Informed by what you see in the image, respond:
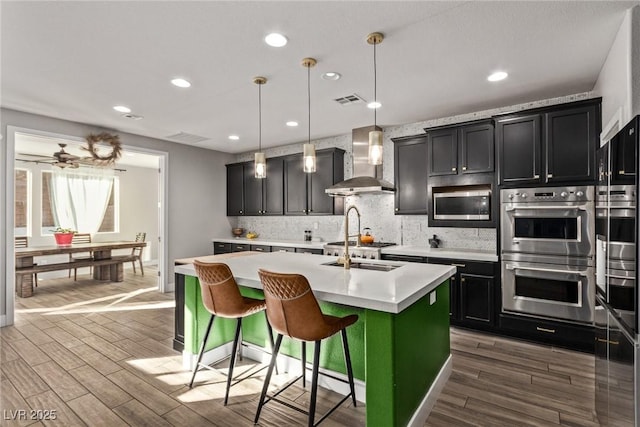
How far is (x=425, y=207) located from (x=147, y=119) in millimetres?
3973

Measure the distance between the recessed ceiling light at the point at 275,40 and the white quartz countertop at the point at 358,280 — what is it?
1.74 meters

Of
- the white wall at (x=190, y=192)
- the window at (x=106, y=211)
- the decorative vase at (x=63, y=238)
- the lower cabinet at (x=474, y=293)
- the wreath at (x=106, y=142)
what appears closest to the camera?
the lower cabinet at (x=474, y=293)

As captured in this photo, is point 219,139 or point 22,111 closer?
point 22,111

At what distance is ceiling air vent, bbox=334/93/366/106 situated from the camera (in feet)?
12.0

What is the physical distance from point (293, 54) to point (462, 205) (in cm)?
266

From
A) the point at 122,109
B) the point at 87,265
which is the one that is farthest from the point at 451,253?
the point at 87,265

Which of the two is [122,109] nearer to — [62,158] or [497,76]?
[62,158]

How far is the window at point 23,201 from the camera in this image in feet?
22.4

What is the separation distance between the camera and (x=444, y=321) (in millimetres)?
2689

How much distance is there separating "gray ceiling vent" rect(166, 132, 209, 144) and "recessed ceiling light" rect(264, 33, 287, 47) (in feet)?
10.8

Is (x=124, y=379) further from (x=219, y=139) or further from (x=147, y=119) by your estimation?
(x=219, y=139)

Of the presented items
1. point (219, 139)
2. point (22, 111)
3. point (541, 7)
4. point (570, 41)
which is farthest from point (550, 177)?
point (22, 111)

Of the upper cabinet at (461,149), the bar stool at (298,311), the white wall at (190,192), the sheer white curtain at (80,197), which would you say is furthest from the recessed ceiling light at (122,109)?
the sheer white curtain at (80,197)

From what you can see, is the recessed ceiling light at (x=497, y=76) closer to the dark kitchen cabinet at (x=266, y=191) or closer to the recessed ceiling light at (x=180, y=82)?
the recessed ceiling light at (x=180, y=82)
